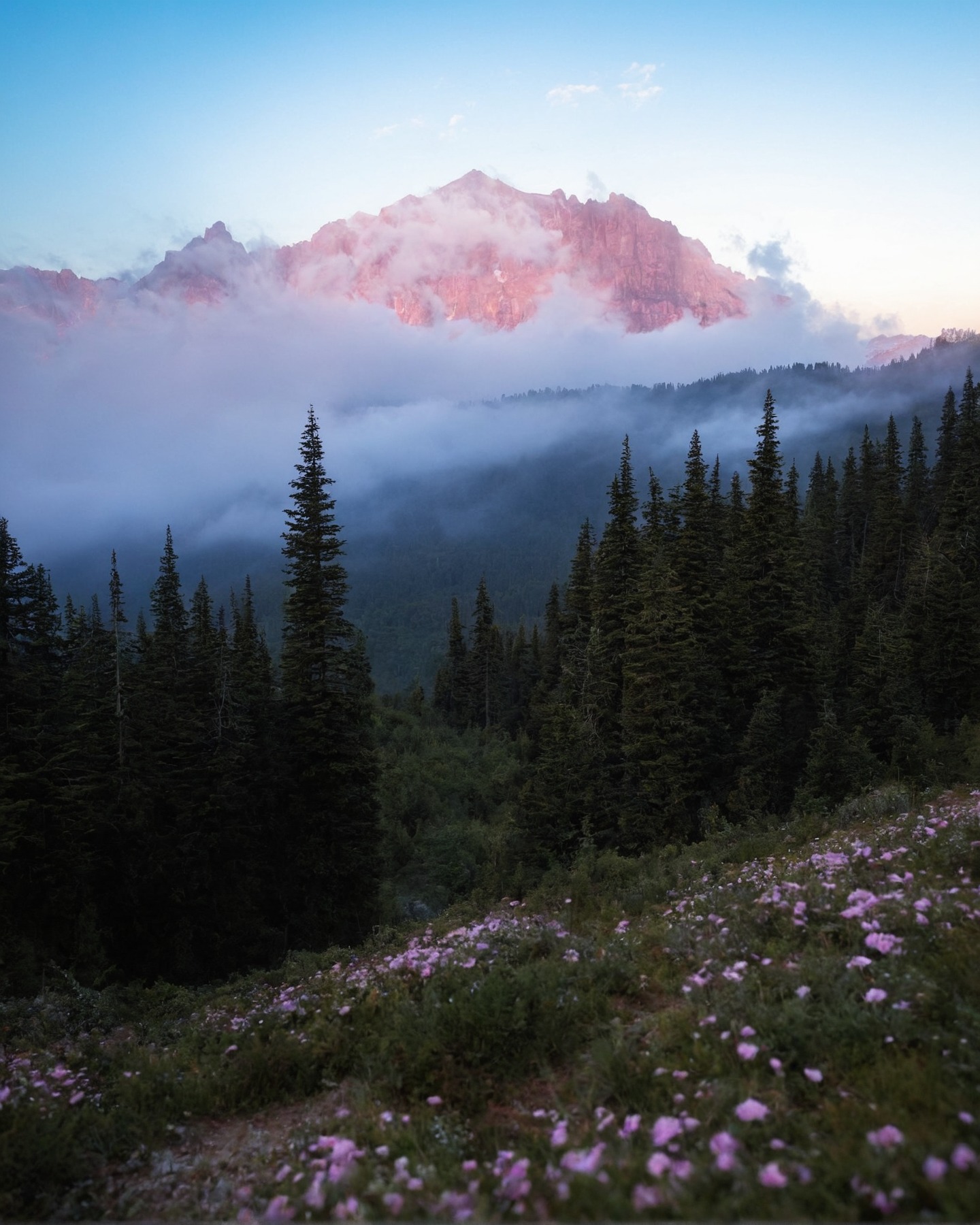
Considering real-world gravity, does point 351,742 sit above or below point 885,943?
below

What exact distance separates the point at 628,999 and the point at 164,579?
4331 centimetres

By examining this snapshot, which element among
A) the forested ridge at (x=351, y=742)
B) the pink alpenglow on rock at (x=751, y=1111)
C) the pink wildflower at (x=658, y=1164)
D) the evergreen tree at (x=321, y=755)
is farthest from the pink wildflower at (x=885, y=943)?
the evergreen tree at (x=321, y=755)

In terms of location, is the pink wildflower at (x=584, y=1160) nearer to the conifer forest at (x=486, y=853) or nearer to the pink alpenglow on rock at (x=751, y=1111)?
the conifer forest at (x=486, y=853)

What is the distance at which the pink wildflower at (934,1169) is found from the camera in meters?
2.67

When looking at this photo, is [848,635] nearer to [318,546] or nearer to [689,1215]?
[318,546]

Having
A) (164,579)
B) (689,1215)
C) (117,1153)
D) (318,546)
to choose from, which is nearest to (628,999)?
(689,1215)

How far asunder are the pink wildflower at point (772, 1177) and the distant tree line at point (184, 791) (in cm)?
1546

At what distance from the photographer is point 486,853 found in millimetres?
33750

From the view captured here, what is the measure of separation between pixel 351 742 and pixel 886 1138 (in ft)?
72.0

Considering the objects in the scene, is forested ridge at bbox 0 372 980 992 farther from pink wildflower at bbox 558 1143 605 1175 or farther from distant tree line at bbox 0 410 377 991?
pink wildflower at bbox 558 1143 605 1175

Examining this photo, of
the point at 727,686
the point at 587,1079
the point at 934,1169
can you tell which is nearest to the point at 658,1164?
the point at 934,1169

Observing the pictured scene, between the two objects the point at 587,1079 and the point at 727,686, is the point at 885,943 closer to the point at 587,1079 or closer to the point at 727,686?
the point at 587,1079

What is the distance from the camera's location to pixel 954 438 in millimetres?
70312

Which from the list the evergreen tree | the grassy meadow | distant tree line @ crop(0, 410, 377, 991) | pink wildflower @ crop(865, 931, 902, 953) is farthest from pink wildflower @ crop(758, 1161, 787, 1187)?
the evergreen tree
